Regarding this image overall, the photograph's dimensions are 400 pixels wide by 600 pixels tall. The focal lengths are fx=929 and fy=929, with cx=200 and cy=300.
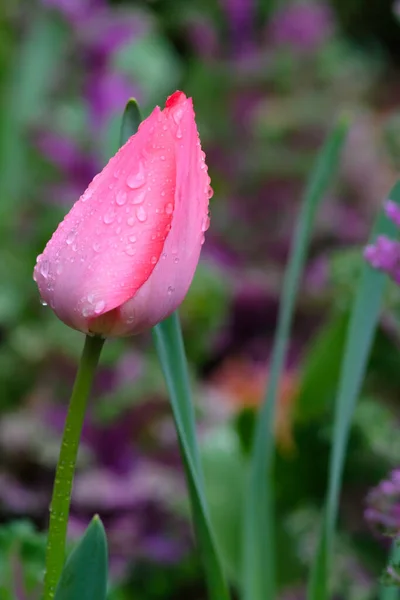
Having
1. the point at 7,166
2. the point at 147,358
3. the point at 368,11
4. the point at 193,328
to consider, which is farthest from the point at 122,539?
the point at 368,11

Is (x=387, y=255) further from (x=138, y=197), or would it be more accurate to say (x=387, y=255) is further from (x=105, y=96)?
(x=105, y=96)

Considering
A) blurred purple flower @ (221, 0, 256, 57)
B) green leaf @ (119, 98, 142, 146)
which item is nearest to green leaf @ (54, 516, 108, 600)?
green leaf @ (119, 98, 142, 146)

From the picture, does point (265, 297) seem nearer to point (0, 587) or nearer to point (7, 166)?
point (7, 166)

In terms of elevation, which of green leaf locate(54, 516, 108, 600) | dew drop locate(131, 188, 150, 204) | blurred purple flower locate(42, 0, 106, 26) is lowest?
green leaf locate(54, 516, 108, 600)

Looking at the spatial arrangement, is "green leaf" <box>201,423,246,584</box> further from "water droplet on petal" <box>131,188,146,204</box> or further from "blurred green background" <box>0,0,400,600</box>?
"water droplet on petal" <box>131,188,146,204</box>

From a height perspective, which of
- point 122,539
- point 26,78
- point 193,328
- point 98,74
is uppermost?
point 26,78

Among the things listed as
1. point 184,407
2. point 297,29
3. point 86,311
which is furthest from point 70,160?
point 86,311

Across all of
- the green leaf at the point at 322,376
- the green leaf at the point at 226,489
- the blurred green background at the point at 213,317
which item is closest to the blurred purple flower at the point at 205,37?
the blurred green background at the point at 213,317
